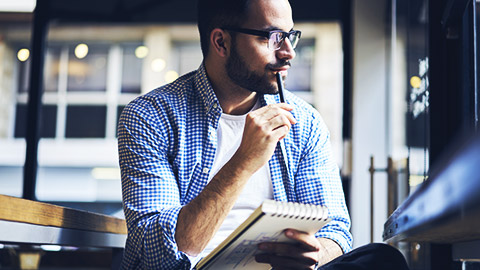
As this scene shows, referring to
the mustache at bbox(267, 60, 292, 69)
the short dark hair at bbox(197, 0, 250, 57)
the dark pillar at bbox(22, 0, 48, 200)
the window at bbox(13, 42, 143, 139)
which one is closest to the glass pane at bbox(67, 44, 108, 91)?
the window at bbox(13, 42, 143, 139)

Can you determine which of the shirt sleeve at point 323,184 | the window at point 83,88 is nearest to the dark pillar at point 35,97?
the window at point 83,88

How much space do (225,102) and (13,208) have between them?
0.69 meters

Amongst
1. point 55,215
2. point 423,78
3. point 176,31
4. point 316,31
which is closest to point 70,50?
point 176,31

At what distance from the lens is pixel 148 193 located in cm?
135

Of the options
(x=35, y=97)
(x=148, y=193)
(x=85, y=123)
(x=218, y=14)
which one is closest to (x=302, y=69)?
(x=85, y=123)

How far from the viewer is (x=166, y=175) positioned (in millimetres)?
1399

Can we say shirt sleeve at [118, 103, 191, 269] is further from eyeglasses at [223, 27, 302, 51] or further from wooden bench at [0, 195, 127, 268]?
eyeglasses at [223, 27, 302, 51]

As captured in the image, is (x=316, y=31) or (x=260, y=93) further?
(x=316, y=31)

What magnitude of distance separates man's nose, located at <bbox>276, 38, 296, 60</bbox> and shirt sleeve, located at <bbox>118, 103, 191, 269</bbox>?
1.13 feet

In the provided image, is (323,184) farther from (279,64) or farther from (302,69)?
(302,69)

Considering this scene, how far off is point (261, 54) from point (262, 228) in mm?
691

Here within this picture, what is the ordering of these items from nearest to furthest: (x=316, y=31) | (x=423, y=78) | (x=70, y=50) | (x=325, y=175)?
(x=325, y=175), (x=423, y=78), (x=316, y=31), (x=70, y=50)

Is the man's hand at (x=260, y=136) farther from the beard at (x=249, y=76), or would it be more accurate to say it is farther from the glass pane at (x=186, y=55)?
the glass pane at (x=186, y=55)

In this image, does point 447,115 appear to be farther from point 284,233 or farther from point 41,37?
point 41,37
